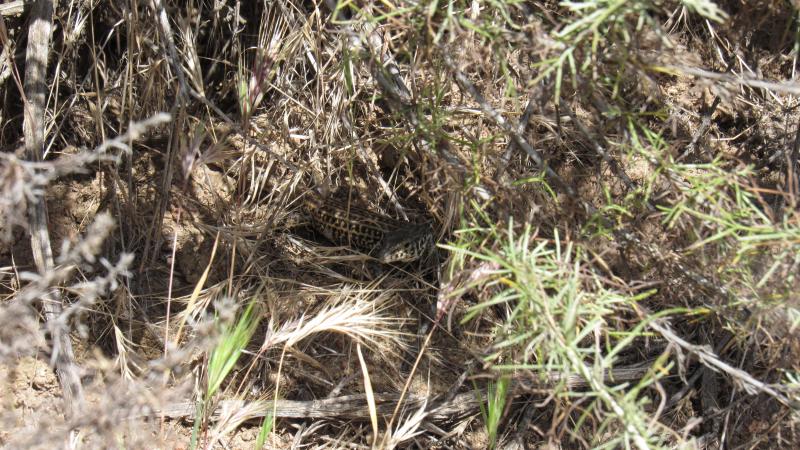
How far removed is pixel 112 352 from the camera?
3170 mm

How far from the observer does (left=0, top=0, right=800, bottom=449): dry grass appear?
2.46 meters

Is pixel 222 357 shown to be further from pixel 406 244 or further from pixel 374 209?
pixel 374 209

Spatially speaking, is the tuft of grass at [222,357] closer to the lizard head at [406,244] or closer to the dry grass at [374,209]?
the dry grass at [374,209]

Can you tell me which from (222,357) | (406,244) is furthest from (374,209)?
(222,357)

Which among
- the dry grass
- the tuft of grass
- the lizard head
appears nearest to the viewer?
the dry grass

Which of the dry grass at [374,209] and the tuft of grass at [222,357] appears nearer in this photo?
the dry grass at [374,209]

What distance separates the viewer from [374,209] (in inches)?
148

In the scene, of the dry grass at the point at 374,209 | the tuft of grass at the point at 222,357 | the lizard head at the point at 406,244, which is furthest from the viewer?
the lizard head at the point at 406,244

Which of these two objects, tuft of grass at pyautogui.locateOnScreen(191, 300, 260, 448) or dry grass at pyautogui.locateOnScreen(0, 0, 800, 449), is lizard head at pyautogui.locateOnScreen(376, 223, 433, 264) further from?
tuft of grass at pyautogui.locateOnScreen(191, 300, 260, 448)

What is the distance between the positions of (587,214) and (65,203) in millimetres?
2380

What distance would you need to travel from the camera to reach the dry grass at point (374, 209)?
2.46 m

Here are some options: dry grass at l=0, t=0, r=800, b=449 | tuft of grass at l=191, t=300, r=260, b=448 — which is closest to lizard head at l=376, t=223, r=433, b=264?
dry grass at l=0, t=0, r=800, b=449

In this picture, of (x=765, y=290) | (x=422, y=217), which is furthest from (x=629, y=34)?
(x=422, y=217)

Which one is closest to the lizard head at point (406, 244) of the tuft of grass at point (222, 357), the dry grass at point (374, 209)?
the dry grass at point (374, 209)
